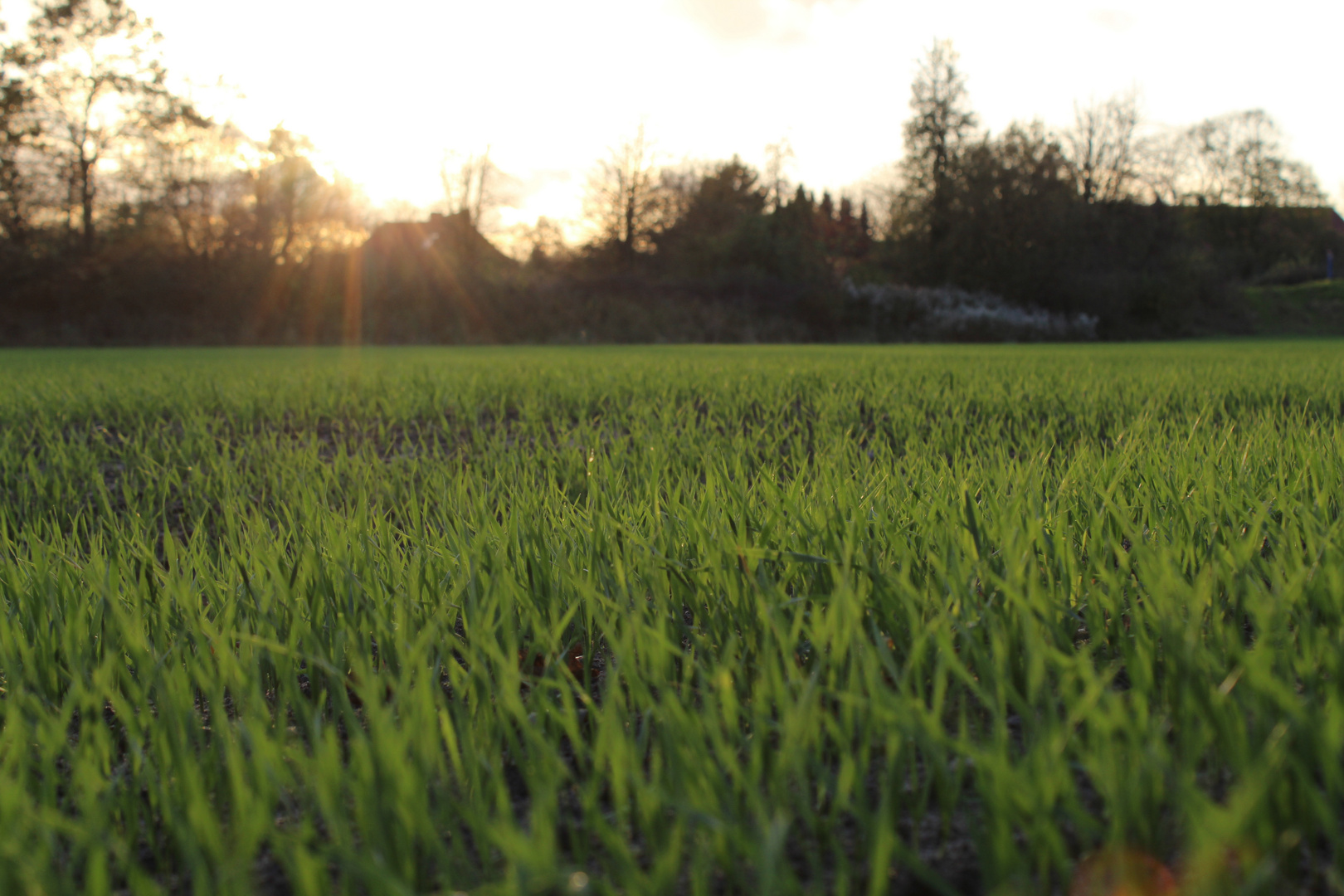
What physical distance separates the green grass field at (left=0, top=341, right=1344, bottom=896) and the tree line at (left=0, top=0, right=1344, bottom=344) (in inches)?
985

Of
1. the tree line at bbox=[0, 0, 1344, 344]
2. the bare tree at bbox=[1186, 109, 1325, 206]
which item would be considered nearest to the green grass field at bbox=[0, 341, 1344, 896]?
the tree line at bbox=[0, 0, 1344, 344]

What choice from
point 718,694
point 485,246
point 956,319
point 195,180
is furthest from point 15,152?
point 718,694

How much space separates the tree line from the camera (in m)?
25.6

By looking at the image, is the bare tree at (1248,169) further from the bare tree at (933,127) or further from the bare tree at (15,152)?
the bare tree at (15,152)

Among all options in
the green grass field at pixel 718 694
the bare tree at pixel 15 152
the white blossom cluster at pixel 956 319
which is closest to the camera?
the green grass field at pixel 718 694

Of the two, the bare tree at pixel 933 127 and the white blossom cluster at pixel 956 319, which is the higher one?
the bare tree at pixel 933 127

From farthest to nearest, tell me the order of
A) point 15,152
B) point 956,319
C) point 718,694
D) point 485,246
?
1. point 485,246
2. point 956,319
3. point 15,152
4. point 718,694

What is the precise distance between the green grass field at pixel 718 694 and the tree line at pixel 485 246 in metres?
25.0

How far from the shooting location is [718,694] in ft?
3.38

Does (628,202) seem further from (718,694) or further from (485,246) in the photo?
(718,694)

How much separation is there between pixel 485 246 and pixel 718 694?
33802 mm

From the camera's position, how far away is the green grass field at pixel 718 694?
74 cm

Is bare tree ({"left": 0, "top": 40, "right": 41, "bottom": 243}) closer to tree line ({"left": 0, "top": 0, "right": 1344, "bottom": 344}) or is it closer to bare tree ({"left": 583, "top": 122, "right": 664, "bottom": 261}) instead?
tree line ({"left": 0, "top": 0, "right": 1344, "bottom": 344})

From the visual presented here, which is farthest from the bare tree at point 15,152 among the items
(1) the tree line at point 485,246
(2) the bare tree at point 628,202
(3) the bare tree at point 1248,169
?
(3) the bare tree at point 1248,169
